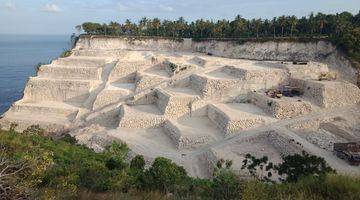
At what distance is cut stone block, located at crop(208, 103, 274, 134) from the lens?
24.0 m

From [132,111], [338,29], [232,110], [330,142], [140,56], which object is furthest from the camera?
[140,56]

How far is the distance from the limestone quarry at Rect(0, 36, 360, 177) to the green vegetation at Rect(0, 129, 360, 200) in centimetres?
490

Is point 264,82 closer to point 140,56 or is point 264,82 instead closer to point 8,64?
point 140,56

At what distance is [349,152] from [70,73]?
25548 mm

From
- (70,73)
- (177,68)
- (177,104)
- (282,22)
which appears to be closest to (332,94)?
(177,104)

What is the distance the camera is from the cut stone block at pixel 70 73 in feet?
119

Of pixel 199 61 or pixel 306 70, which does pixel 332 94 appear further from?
pixel 199 61

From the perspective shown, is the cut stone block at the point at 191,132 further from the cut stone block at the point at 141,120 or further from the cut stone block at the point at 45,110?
the cut stone block at the point at 45,110

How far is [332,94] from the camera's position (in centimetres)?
2591

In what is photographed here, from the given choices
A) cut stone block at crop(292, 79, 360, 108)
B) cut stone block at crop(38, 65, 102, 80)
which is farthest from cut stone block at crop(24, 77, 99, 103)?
cut stone block at crop(292, 79, 360, 108)

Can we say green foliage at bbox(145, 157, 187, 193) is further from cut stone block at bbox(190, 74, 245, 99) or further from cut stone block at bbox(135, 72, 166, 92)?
cut stone block at bbox(135, 72, 166, 92)

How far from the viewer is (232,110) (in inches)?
1036

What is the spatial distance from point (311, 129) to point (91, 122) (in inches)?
619

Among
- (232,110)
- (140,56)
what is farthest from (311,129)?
(140,56)
